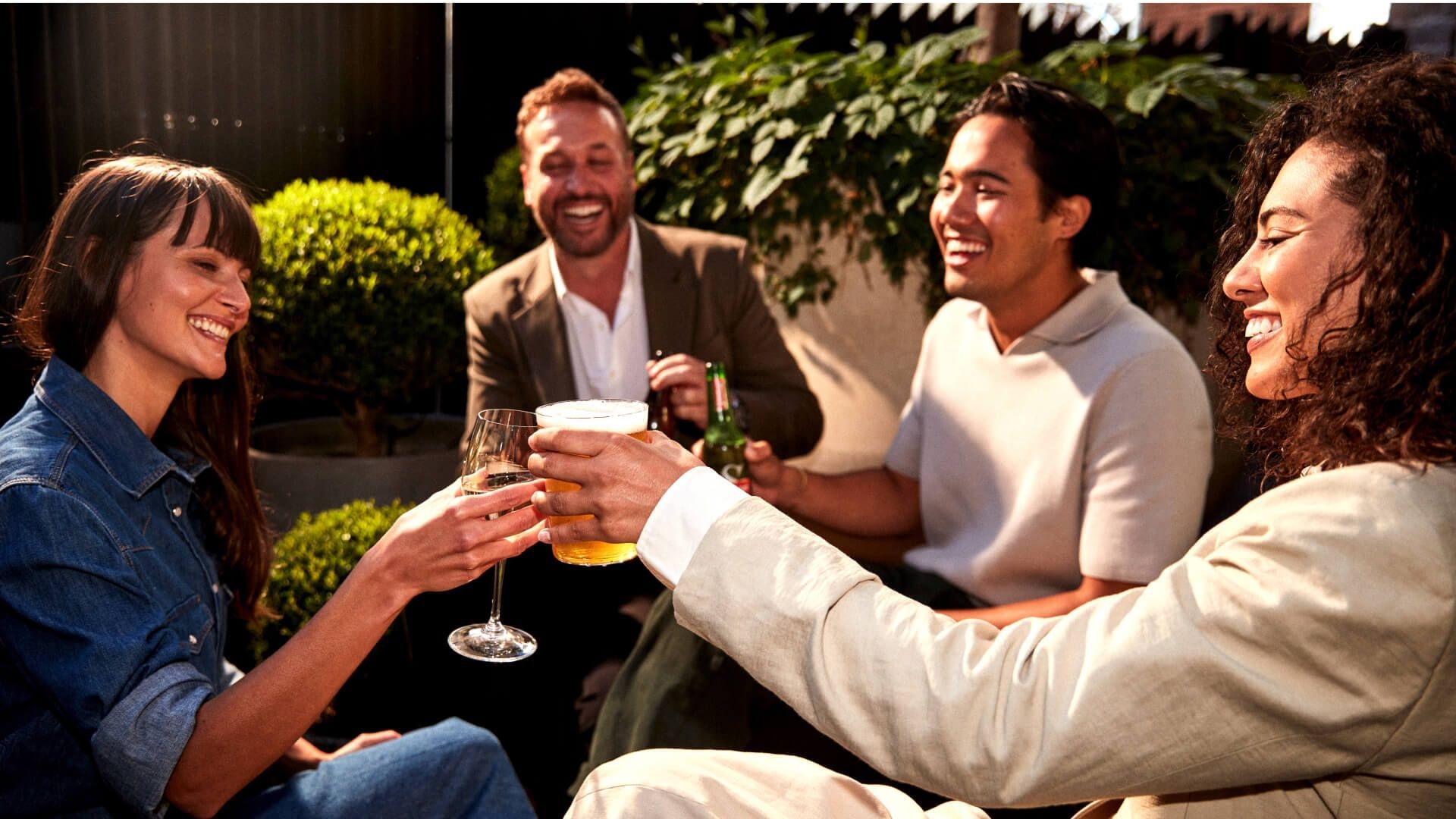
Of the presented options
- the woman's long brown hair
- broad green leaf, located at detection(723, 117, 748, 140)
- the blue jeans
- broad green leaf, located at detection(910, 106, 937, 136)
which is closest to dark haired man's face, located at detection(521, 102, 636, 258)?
broad green leaf, located at detection(723, 117, 748, 140)

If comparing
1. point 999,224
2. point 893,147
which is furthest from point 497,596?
point 893,147

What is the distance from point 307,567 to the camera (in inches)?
111

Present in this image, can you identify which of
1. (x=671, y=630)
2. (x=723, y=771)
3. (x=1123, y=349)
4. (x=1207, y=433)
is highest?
(x=1123, y=349)

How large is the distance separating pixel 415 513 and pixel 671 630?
36.9 inches

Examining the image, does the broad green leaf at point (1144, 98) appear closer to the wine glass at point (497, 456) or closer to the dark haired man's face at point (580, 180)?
the dark haired man's face at point (580, 180)

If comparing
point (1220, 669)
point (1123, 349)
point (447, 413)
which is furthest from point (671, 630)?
point (447, 413)

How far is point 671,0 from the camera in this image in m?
7.73

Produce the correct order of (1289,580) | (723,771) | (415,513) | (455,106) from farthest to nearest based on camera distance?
(455,106) < (415,513) < (723,771) < (1289,580)

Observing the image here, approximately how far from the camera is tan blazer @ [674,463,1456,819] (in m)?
1.07

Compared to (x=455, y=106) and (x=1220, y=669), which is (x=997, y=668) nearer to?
(x=1220, y=669)

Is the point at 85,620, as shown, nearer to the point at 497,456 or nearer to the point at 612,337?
the point at 497,456

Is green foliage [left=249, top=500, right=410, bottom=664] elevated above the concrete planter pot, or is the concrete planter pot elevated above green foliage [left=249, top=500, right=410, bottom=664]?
green foliage [left=249, top=500, right=410, bottom=664]

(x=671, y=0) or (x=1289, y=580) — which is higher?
(x=671, y=0)

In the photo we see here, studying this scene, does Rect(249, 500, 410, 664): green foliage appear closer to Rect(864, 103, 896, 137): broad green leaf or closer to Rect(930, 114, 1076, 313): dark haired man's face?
Rect(930, 114, 1076, 313): dark haired man's face
